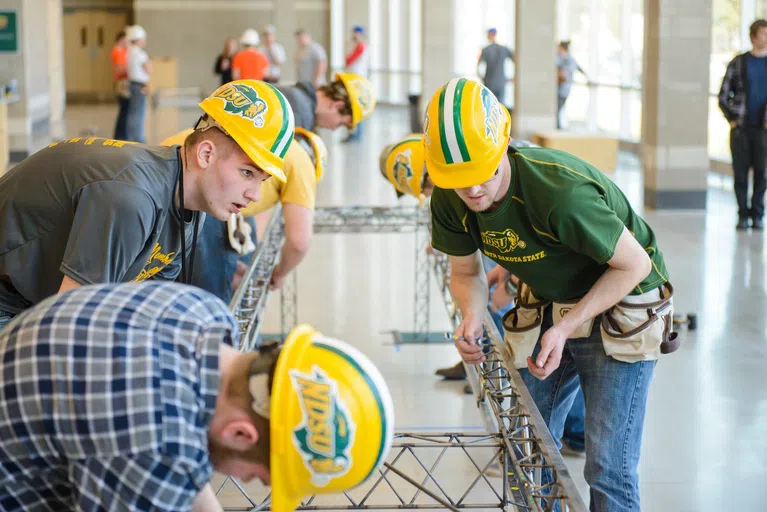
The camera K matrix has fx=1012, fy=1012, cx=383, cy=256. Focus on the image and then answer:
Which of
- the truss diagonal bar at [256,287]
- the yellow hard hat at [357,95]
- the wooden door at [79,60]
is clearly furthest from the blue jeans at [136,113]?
the wooden door at [79,60]

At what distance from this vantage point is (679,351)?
734 cm

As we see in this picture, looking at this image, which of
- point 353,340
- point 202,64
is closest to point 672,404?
point 353,340

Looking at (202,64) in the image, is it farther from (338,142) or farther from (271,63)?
(338,142)

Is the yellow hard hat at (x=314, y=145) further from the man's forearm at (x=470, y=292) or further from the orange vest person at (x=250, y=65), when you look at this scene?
the orange vest person at (x=250, y=65)

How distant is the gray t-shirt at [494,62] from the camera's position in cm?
1950

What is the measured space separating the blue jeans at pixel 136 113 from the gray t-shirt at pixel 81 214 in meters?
14.5

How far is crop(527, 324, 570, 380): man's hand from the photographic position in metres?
3.12

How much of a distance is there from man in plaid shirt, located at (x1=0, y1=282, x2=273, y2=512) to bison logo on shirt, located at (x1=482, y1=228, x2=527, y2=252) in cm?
162

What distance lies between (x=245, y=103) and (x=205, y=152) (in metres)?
0.19

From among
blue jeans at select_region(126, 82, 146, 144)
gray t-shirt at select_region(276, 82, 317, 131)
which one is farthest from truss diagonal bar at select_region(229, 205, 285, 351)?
blue jeans at select_region(126, 82, 146, 144)

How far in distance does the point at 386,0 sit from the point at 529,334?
3195 cm

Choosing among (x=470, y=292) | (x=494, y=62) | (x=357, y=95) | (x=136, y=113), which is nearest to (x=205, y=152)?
(x=470, y=292)

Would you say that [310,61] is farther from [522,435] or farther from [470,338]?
[522,435]

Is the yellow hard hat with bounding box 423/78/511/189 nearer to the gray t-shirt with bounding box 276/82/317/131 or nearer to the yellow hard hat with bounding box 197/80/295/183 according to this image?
the yellow hard hat with bounding box 197/80/295/183
